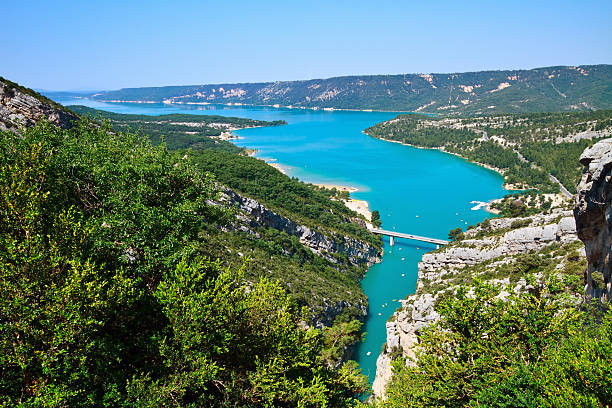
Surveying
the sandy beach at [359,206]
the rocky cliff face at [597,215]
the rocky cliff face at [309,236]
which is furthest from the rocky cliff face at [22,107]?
the sandy beach at [359,206]

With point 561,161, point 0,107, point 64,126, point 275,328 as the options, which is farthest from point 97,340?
point 561,161

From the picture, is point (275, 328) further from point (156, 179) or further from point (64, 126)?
point (64, 126)

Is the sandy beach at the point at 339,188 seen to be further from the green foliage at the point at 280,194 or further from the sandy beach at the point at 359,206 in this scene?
the green foliage at the point at 280,194

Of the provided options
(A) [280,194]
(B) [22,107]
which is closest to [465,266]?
Answer: (A) [280,194]

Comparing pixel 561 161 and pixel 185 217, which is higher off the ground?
pixel 185 217

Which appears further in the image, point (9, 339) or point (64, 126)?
point (64, 126)
